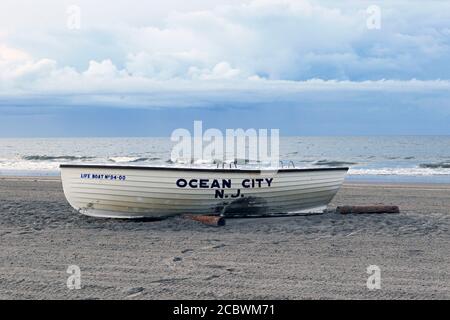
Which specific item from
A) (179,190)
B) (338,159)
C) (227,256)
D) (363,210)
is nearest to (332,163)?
(338,159)

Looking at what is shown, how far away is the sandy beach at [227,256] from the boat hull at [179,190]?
230mm

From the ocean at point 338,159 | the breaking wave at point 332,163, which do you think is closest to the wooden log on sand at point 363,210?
the ocean at point 338,159

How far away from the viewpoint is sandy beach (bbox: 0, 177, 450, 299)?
5613mm

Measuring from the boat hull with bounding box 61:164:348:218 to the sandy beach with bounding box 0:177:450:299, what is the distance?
230 millimetres

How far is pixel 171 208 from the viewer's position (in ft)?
31.6

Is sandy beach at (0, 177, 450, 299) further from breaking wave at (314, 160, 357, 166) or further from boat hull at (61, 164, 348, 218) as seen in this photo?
breaking wave at (314, 160, 357, 166)

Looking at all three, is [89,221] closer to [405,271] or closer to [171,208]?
[171,208]

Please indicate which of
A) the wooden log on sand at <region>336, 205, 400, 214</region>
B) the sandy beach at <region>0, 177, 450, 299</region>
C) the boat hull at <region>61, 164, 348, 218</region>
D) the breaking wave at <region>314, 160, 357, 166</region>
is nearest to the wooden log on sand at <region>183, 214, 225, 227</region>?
the sandy beach at <region>0, 177, 450, 299</region>

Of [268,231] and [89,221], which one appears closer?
[268,231]

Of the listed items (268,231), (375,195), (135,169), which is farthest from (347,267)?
(375,195)

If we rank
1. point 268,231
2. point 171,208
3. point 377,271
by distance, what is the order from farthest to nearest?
point 171,208
point 268,231
point 377,271

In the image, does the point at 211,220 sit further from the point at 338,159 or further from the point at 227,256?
the point at 338,159

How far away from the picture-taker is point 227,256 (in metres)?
7.10

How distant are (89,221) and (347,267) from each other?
4870mm
